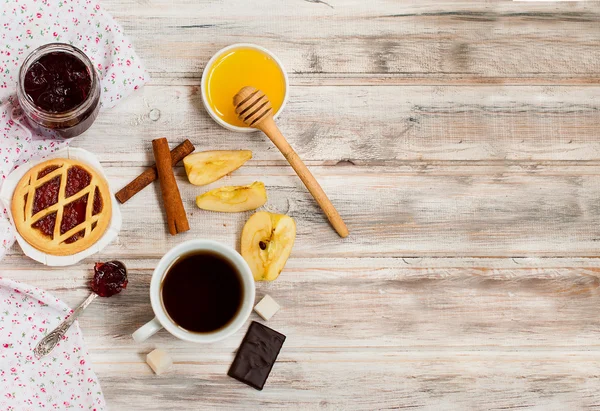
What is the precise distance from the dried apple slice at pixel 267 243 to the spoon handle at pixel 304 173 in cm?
7

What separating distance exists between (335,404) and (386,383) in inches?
4.2

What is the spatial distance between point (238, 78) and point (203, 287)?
1.35 ft

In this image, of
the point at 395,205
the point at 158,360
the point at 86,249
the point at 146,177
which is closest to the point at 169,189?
the point at 146,177

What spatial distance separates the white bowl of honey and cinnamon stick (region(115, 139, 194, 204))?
84 millimetres

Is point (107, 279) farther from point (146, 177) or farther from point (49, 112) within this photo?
point (49, 112)

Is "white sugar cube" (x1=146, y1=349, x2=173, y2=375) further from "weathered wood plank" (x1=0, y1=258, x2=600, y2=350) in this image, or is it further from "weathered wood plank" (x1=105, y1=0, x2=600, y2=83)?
"weathered wood plank" (x1=105, y1=0, x2=600, y2=83)

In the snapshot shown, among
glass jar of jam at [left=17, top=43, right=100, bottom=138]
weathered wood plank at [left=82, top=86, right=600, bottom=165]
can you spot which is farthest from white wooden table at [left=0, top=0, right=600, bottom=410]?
glass jar of jam at [left=17, top=43, right=100, bottom=138]

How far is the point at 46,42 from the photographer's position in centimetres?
119

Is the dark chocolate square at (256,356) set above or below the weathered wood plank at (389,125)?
below

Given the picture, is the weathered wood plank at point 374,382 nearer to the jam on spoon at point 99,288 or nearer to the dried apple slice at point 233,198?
the jam on spoon at point 99,288

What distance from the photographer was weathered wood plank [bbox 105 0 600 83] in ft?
4.07

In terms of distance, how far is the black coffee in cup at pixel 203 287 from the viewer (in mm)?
1136

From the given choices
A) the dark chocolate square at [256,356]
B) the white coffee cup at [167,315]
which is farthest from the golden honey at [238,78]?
the dark chocolate square at [256,356]

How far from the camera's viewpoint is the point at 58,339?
3.69 ft
